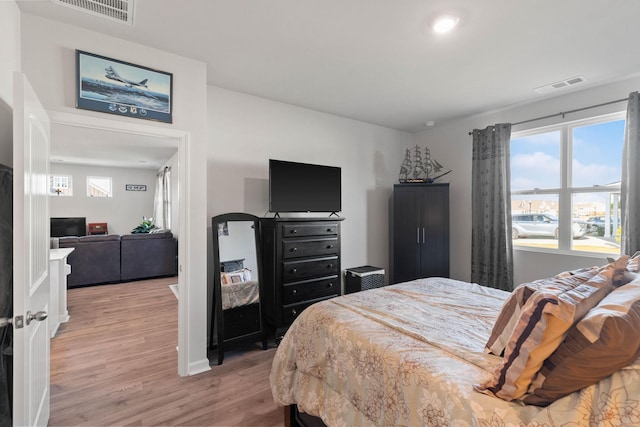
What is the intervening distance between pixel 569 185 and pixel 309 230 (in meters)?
2.91

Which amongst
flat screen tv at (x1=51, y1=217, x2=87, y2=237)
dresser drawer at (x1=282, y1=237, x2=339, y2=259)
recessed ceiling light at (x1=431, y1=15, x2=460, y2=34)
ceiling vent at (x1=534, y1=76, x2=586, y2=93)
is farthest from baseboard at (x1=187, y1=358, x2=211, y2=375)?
flat screen tv at (x1=51, y1=217, x2=87, y2=237)

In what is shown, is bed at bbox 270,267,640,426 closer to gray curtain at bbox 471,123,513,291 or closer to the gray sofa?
gray curtain at bbox 471,123,513,291

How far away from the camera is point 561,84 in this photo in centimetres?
295

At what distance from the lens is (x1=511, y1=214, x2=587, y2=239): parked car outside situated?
3259 millimetres

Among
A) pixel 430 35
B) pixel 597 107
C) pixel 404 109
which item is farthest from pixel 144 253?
pixel 597 107

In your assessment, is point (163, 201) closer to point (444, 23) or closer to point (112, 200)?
point (112, 200)

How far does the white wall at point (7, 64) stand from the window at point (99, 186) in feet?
24.3

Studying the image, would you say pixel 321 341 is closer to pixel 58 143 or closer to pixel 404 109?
pixel 404 109

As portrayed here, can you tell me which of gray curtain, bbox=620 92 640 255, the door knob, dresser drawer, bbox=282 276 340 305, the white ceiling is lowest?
dresser drawer, bbox=282 276 340 305

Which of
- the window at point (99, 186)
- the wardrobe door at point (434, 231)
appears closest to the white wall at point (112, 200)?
the window at point (99, 186)

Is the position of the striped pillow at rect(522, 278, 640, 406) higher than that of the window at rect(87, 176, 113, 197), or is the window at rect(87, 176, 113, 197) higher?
the window at rect(87, 176, 113, 197)

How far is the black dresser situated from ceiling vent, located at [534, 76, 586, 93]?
2.53 metres

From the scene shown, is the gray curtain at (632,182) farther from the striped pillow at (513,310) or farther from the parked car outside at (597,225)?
the striped pillow at (513,310)

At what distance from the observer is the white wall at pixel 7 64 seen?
62.7 inches
